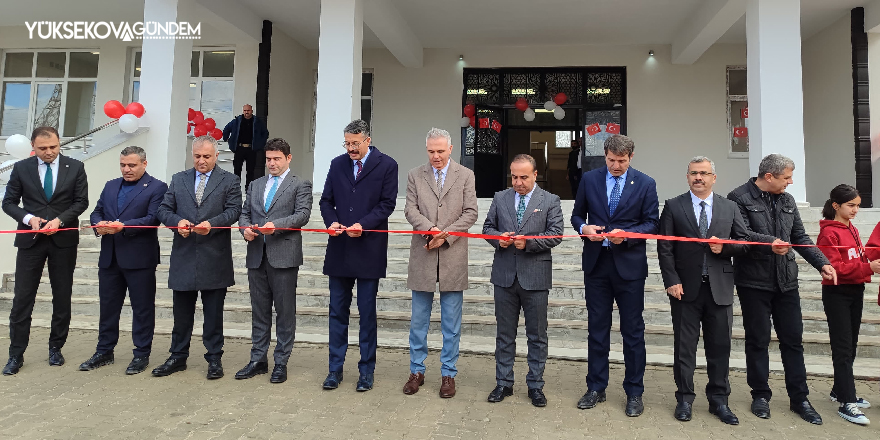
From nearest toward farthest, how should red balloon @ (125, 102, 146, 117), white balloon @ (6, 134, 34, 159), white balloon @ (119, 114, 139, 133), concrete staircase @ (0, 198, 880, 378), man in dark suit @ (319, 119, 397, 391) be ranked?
man in dark suit @ (319, 119, 397, 391), concrete staircase @ (0, 198, 880, 378), white balloon @ (6, 134, 34, 159), white balloon @ (119, 114, 139, 133), red balloon @ (125, 102, 146, 117)

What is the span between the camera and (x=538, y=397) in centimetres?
347

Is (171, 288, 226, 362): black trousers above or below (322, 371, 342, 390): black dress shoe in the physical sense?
above

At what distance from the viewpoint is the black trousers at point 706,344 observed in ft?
11.0

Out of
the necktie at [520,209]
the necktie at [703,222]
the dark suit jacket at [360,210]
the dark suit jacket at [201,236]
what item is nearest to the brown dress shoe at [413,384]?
the dark suit jacket at [360,210]

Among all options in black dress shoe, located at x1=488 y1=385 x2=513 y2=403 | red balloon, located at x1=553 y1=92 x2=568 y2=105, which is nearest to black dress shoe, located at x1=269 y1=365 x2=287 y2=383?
black dress shoe, located at x1=488 y1=385 x2=513 y2=403

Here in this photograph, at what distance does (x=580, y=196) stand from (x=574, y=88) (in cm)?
909

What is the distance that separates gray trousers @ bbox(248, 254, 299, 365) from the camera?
402cm

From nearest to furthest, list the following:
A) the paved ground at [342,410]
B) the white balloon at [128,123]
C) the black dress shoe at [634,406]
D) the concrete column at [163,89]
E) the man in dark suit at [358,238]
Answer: the paved ground at [342,410] < the black dress shoe at [634,406] < the man in dark suit at [358,238] < the white balloon at [128,123] < the concrete column at [163,89]

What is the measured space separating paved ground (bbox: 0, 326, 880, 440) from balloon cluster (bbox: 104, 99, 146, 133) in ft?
16.7

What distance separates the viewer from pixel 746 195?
11.8 feet

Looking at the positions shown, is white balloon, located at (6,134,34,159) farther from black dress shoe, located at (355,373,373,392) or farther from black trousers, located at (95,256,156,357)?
black dress shoe, located at (355,373,373,392)

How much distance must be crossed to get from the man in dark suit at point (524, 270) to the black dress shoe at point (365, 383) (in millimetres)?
862

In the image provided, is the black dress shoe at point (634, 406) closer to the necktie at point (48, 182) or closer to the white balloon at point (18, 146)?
the necktie at point (48, 182)

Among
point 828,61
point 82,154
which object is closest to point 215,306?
point 82,154
